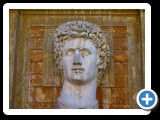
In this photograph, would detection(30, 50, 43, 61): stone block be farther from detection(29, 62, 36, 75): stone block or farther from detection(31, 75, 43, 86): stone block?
detection(31, 75, 43, 86): stone block

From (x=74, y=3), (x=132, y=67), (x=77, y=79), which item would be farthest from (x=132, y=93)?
(x=74, y=3)

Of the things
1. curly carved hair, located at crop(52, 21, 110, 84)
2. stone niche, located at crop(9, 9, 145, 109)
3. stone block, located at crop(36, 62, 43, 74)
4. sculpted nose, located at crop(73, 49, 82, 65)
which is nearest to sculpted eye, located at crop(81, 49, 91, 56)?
sculpted nose, located at crop(73, 49, 82, 65)

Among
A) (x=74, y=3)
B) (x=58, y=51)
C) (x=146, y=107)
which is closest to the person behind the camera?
(x=146, y=107)

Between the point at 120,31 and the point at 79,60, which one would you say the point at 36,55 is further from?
the point at 120,31

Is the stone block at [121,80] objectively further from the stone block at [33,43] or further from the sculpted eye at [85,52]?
the stone block at [33,43]

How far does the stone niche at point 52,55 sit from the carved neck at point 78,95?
38 cm

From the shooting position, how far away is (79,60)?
779cm

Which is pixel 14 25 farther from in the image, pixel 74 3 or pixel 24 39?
pixel 74 3

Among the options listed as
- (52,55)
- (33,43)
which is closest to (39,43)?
(33,43)

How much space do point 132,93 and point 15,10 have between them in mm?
2183

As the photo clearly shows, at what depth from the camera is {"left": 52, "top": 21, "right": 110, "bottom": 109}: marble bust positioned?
784 cm

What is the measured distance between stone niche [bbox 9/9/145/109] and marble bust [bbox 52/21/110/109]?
0.96 ft

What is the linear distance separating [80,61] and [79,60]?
0.09ft

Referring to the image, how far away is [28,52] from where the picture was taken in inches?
336
